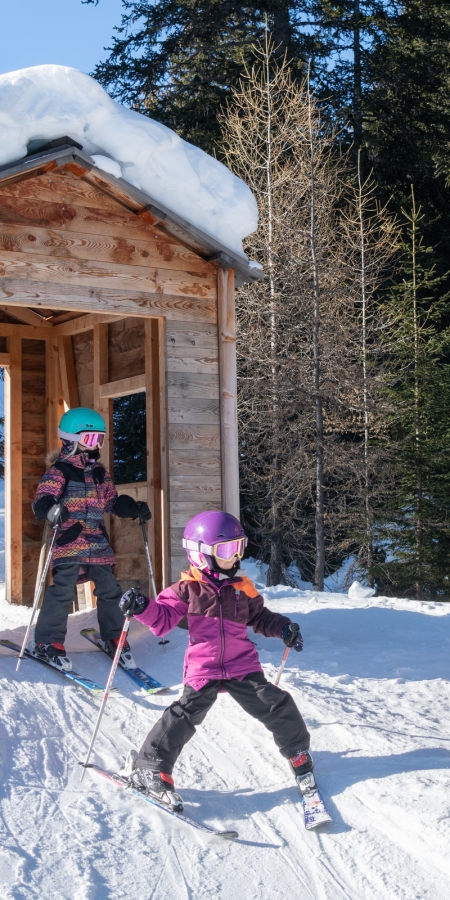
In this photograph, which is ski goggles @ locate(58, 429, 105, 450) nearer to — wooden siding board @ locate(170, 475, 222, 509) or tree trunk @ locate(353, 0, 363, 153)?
wooden siding board @ locate(170, 475, 222, 509)

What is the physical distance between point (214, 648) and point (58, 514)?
2145 mm

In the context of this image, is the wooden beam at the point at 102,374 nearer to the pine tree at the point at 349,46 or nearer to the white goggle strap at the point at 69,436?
the white goggle strap at the point at 69,436

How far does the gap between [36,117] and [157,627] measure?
4.63 meters

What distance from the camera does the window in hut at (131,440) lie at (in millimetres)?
20578

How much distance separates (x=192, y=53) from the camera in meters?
22.6

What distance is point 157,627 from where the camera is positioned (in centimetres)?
462

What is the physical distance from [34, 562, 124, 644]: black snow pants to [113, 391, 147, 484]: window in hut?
44.1 feet

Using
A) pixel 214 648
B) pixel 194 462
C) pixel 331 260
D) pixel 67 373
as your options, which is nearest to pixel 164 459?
pixel 194 462

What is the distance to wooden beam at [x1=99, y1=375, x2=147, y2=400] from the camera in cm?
895

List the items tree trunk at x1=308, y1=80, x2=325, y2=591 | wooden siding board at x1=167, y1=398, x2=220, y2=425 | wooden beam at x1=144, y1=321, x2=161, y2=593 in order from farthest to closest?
tree trunk at x1=308, y1=80, x2=325, y2=591
wooden beam at x1=144, y1=321, x2=161, y2=593
wooden siding board at x1=167, y1=398, x2=220, y2=425

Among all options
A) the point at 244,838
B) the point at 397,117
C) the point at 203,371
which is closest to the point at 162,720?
the point at 244,838

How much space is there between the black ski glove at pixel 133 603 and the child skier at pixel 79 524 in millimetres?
2154

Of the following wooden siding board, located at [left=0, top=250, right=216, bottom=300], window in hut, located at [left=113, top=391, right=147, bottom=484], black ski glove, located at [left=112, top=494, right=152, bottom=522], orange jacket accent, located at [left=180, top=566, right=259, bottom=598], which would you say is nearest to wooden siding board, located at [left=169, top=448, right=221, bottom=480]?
black ski glove, located at [left=112, top=494, right=152, bottom=522]

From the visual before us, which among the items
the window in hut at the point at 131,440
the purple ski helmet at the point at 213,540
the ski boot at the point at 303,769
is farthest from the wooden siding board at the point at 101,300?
the window in hut at the point at 131,440
